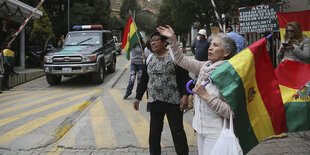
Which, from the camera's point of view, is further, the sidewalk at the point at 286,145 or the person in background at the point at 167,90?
the sidewalk at the point at 286,145

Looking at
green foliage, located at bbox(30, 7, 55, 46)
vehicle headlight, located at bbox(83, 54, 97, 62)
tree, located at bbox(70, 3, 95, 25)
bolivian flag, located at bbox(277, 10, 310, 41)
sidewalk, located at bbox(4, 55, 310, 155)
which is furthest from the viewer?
tree, located at bbox(70, 3, 95, 25)

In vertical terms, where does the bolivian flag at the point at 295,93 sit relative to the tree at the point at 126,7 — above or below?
below

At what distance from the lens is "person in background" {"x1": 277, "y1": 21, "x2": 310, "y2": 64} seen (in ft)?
14.1

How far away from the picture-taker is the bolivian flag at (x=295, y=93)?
9.09ft

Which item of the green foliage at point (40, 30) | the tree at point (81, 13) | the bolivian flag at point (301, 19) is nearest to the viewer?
the bolivian flag at point (301, 19)

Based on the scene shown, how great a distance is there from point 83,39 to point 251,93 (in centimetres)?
1114

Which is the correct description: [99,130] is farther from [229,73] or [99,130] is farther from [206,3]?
[206,3]

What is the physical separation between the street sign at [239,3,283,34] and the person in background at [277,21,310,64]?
2.90 metres

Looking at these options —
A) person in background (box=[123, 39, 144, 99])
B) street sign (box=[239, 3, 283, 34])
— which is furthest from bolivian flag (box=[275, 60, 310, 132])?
person in background (box=[123, 39, 144, 99])

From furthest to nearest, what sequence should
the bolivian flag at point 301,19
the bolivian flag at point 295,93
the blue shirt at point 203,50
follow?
the blue shirt at point 203,50
the bolivian flag at point 301,19
the bolivian flag at point 295,93

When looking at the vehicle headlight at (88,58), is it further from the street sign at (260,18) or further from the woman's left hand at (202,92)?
Result: the woman's left hand at (202,92)

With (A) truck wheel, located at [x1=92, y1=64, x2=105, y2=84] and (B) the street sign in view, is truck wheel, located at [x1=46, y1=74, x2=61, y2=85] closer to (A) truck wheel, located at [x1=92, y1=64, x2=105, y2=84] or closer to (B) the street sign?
(A) truck wheel, located at [x1=92, y1=64, x2=105, y2=84]

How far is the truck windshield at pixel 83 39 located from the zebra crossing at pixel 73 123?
12.8ft

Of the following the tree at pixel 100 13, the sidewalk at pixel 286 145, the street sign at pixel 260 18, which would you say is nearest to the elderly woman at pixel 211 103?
the sidewalk at pixel 286 145
